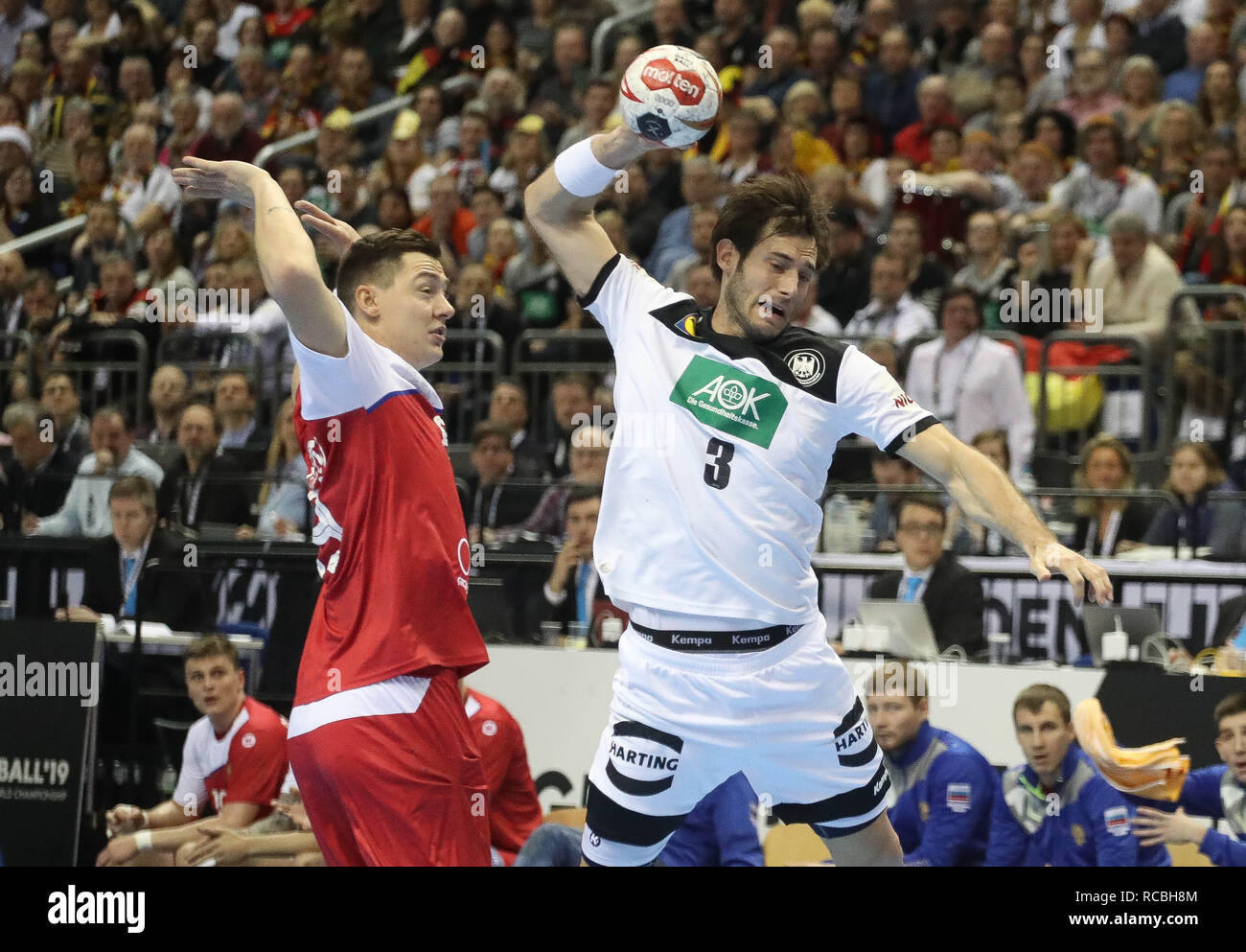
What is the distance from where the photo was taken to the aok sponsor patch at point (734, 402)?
17.6ft

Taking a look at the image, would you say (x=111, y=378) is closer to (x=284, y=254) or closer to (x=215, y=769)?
(x=215, y=769)

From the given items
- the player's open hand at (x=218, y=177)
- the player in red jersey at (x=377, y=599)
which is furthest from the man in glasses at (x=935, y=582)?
the player's open hand at (x=218, y=177)

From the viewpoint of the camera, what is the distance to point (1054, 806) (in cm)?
766

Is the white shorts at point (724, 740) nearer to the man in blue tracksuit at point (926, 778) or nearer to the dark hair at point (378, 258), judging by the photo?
the dark hair at point (378, 258)

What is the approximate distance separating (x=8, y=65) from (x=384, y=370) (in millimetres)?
16022

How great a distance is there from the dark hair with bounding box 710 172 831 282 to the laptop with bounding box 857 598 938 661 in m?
3.33

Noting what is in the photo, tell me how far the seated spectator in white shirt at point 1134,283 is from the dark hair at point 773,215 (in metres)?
6.31

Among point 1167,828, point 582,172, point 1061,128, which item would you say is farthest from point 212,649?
point 1061,128

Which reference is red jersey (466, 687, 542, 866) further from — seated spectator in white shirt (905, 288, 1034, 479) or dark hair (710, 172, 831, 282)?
seated spectator in white shirt (905, 288, 1034, 479)

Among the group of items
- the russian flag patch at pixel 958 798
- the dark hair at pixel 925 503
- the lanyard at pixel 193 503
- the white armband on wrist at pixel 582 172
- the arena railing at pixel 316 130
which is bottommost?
the russian flag patch at pixel 958 798

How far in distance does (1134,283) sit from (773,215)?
6688mm

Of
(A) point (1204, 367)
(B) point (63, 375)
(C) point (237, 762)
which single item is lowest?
(C) point (237, 762)

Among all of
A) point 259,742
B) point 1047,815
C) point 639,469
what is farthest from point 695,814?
point 639,469

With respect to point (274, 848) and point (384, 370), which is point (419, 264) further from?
point (274, 848)
